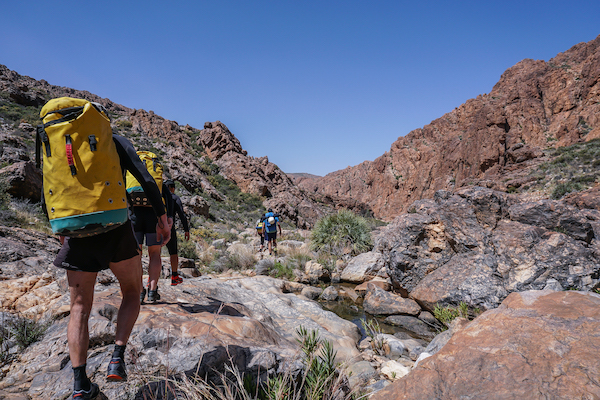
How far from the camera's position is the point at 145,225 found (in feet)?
11.3

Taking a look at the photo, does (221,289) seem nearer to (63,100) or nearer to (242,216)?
(63,100)

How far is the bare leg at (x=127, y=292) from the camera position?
1965 millimetres

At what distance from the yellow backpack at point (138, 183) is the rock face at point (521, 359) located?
9.52ft

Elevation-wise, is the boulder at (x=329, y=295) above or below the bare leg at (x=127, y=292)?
below

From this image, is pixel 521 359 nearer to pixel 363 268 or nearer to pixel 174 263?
pixel 174 263

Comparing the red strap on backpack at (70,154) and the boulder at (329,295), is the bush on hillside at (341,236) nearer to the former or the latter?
the boulder at (329,295)

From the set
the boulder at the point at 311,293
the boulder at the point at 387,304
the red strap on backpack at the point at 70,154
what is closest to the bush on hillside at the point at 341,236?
the boulder at the point at 311,293

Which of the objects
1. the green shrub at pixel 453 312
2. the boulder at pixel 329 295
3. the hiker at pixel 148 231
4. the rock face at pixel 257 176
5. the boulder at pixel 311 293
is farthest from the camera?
the rock face at pixel 257 176

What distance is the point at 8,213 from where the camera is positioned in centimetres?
653

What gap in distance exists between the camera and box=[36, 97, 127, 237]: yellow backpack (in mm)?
1665

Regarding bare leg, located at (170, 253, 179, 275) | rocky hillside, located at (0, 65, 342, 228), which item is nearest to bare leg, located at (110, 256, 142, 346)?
bare leg, located at (170, 253, 179, 275)

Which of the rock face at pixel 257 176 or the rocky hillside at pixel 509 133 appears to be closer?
the rock face at pixel 257 176

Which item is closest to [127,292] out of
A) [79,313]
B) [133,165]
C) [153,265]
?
[79,313]

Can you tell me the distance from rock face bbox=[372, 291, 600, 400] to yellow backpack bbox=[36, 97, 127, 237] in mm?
2254
